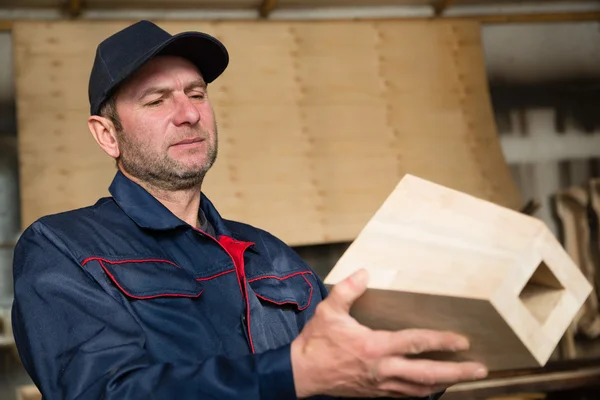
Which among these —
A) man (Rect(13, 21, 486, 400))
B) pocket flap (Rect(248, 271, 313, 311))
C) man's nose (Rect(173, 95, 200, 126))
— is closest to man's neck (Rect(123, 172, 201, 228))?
man (Rect(13, 21, 486, 400))

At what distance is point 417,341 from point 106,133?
3.93 feet

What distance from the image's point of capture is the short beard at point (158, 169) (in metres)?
2.05

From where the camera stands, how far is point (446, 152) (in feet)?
19.5

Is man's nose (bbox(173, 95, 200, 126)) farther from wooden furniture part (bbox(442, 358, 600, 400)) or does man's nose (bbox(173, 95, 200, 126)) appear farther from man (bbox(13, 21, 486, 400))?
wooden furniture part (bbox(442, 358, 600, 400))

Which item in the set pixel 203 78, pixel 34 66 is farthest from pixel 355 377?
pixel 34 66

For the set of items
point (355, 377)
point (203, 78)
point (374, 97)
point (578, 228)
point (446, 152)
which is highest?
point (203, 78)

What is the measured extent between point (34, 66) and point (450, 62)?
120 inches

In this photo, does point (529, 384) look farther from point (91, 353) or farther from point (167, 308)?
point (91, 353)

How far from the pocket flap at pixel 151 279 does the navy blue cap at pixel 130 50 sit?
495 millimetres

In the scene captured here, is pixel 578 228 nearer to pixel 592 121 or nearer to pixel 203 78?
pixel 592 121

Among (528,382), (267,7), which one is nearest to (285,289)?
(528,382)

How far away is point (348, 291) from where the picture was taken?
1324 millimetres

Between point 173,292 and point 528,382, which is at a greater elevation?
point 173,292

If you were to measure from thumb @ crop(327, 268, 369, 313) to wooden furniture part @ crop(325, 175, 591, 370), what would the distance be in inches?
1.3
